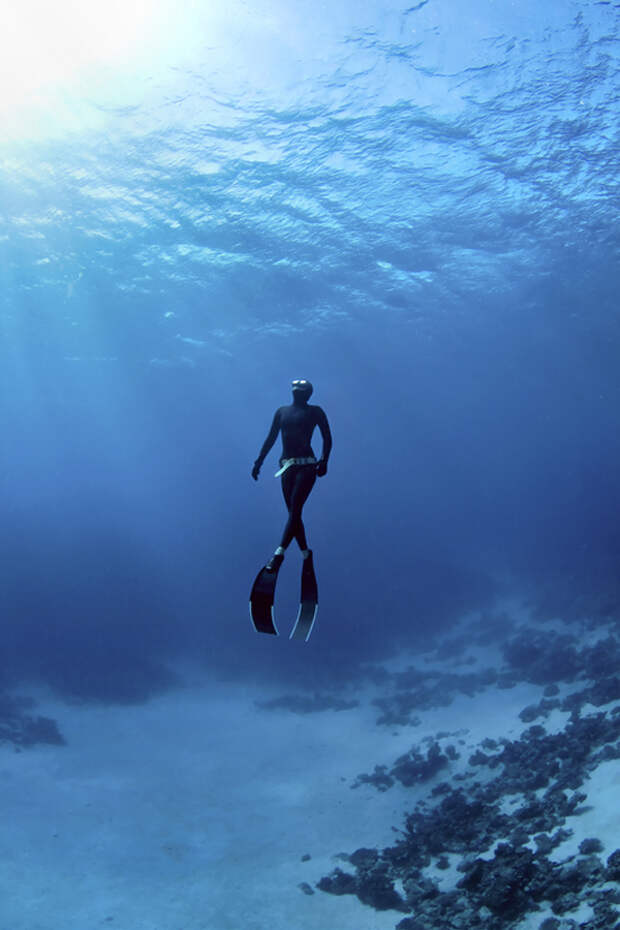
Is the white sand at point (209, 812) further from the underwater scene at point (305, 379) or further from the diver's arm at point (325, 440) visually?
the diver's arm at point (325, 440)

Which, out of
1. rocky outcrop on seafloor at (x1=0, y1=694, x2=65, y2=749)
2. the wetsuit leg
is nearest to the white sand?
rocky outcrop on seafloor at (x1=0, y1=694, x2=65, y2=749)

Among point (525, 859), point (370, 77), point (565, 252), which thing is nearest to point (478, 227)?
point (565, 252)

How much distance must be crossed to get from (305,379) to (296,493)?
13146mm

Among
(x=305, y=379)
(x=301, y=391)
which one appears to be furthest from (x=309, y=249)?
(x=301, y=391)

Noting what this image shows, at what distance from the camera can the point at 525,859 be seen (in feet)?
28.0

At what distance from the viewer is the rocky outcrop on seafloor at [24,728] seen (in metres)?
19.4

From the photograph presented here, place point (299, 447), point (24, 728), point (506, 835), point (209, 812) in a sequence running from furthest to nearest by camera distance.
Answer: point (24, 728), point (209, 812), point (506, 835), point (299, 447)

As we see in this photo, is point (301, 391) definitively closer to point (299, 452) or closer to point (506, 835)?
point (299, 452)

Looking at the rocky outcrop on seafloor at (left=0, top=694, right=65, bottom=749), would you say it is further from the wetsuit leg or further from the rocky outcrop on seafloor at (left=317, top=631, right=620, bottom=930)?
the wetsuit leg

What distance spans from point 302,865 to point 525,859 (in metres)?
5.20

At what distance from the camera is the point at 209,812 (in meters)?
14.5

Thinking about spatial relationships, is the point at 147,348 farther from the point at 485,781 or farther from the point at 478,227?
the point at 485,781

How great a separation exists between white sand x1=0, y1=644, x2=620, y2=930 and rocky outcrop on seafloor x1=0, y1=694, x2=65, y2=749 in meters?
0.46

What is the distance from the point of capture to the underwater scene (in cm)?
1086
